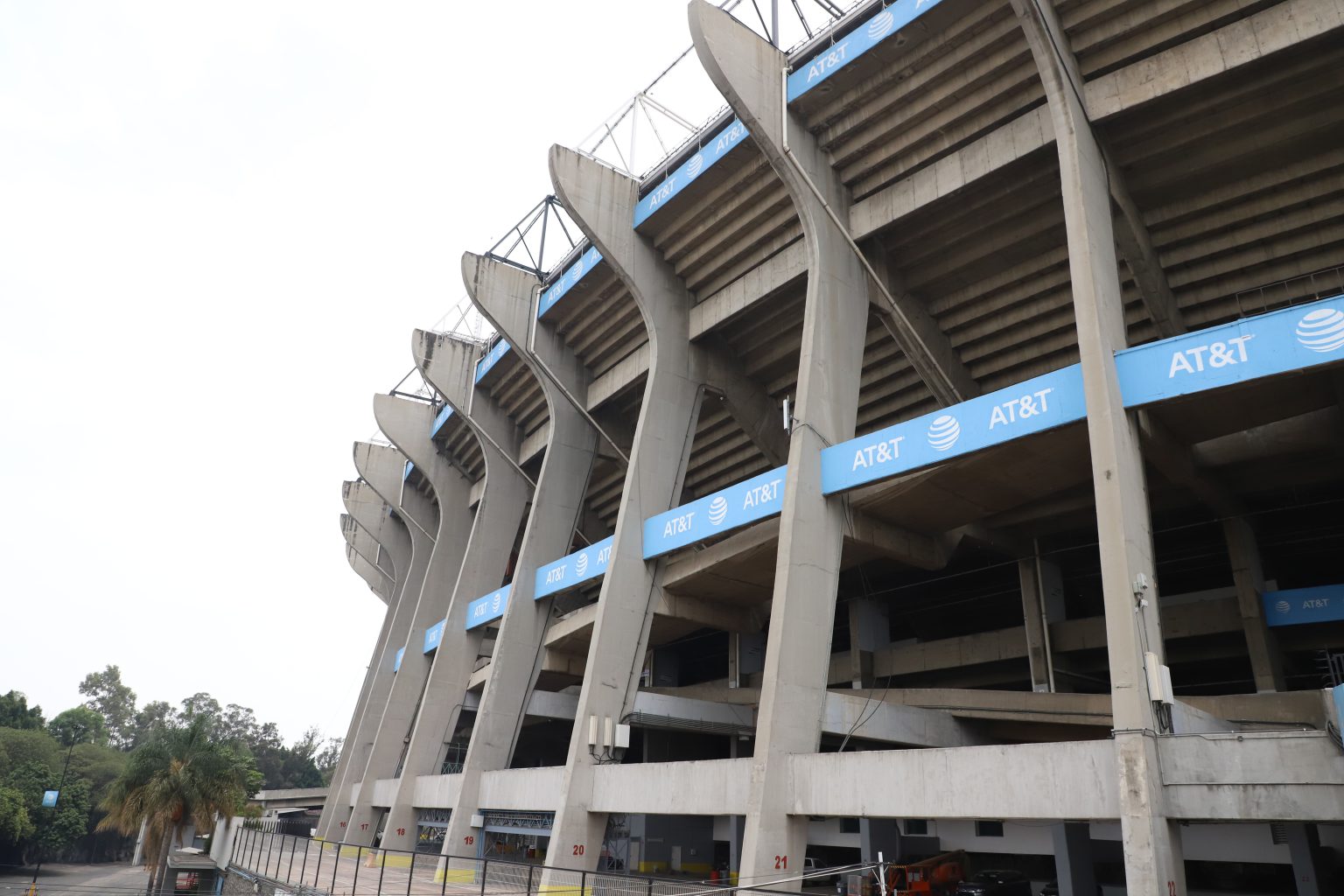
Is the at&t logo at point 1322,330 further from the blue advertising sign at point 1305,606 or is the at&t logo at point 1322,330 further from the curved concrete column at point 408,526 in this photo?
the curved concrete column at point 408,526

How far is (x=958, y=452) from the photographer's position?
54.9 ft

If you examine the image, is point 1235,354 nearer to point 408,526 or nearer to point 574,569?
point 574,569

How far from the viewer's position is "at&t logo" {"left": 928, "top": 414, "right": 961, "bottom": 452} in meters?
16.9

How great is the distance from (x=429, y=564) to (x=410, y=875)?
25.5m

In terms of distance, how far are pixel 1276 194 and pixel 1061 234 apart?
13.6 feet

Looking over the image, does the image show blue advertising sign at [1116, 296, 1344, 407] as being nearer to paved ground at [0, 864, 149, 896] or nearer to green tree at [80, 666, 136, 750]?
paved ground at [0, 864, 149, 896]

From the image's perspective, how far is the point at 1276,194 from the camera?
18391 mm

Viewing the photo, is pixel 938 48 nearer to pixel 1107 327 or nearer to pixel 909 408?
pixel 1107 327

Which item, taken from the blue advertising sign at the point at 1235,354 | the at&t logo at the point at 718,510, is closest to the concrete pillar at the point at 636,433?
the at&t logo at the point at 718,510

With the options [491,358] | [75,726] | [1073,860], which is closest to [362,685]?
[491,358]

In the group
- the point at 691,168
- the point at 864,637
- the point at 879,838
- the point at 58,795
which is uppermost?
the point at 691,168

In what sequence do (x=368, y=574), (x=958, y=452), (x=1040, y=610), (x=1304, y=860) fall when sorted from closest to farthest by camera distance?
(x=1304, y=860) < (x=958, y=452) < (x=1040, y=610) < (x=368, y=574)

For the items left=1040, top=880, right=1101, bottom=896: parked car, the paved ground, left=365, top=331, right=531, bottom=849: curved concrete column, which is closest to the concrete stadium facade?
left=365, top=331, right=531, bottom=849: curved concrete column

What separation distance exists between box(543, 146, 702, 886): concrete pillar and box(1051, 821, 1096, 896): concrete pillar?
10.7 meters
